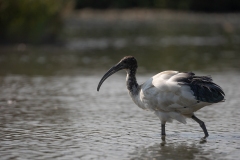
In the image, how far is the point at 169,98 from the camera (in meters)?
9.27

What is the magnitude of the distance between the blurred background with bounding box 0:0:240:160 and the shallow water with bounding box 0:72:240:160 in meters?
0.01

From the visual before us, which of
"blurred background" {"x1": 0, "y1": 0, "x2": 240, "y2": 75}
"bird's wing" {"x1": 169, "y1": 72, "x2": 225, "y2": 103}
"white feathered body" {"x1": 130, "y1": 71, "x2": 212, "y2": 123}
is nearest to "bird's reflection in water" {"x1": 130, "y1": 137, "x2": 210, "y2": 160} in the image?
"white feathered body" {"x1": 130, "y1": 71, "x2": 212, "y2": 123}

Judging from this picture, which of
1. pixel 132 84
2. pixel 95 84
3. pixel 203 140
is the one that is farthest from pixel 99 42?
pixel 203 140

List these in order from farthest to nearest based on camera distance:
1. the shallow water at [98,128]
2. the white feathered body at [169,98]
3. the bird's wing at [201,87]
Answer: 1. the white feathered body at [169,98]
2. the bird's wing at [201,87]
3. the shallow water at [98,128]

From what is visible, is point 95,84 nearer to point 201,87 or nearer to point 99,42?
point 201,87

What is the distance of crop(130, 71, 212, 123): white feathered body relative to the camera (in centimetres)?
919

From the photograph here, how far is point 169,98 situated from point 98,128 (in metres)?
1.55

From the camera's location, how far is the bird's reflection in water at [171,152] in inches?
325

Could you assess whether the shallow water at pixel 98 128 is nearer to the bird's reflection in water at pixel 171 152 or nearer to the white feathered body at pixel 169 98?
the bird's reflection in water at pixel 171 152

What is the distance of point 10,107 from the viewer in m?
12.4

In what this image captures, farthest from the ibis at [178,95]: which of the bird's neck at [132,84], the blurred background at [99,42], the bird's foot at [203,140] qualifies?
the blurred background at [99,42]

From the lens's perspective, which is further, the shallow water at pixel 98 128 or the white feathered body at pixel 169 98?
the white feathered body at pixel 169 98

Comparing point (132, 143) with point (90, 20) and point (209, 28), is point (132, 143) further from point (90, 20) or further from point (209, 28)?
point (90, 20)

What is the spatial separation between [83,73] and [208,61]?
4830 millimetres
